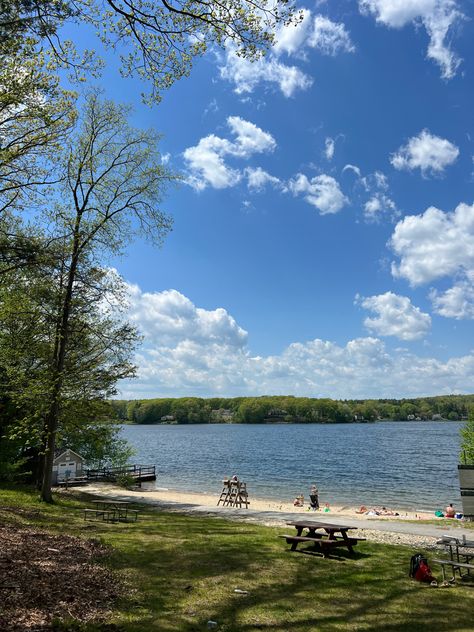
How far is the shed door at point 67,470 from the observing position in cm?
3259

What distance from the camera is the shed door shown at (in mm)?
32594

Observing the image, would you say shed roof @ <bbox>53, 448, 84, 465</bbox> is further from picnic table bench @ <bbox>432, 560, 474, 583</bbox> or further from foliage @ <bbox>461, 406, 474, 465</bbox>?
picnic table bench @ <bbox>432, 560, 474, 583</bbox>

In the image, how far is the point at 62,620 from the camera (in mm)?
5629

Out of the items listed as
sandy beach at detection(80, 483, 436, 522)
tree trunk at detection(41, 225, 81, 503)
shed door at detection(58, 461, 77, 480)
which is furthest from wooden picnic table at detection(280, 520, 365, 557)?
shed door at detection(58, 461, 77, 480)

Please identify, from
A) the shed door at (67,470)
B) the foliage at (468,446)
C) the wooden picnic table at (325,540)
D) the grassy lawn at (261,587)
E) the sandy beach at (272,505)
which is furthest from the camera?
the shed door at (67,470)

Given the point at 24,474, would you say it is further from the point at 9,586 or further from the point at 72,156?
the point at 9,586

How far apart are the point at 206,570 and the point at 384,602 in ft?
10.3

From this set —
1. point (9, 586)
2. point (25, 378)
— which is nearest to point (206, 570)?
point (9, 586)

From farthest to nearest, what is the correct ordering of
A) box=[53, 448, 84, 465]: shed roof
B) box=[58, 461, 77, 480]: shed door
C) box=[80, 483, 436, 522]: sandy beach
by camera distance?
box=[53, 448, 84, 465]: shed roof < box=[58, 461, 77, 480]: shed door < box=[80, 483, 436, 522]: sandy beach

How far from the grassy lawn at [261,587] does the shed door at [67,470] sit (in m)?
21.6

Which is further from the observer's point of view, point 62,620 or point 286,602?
point 286,602

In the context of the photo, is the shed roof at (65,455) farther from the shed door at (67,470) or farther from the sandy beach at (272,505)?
the sandy beach at (272,505)

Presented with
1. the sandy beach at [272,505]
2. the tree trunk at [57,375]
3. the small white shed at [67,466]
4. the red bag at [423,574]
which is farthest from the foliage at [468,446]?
the small white shed at [67,466]

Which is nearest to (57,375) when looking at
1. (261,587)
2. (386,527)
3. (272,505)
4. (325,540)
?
(325,540)
